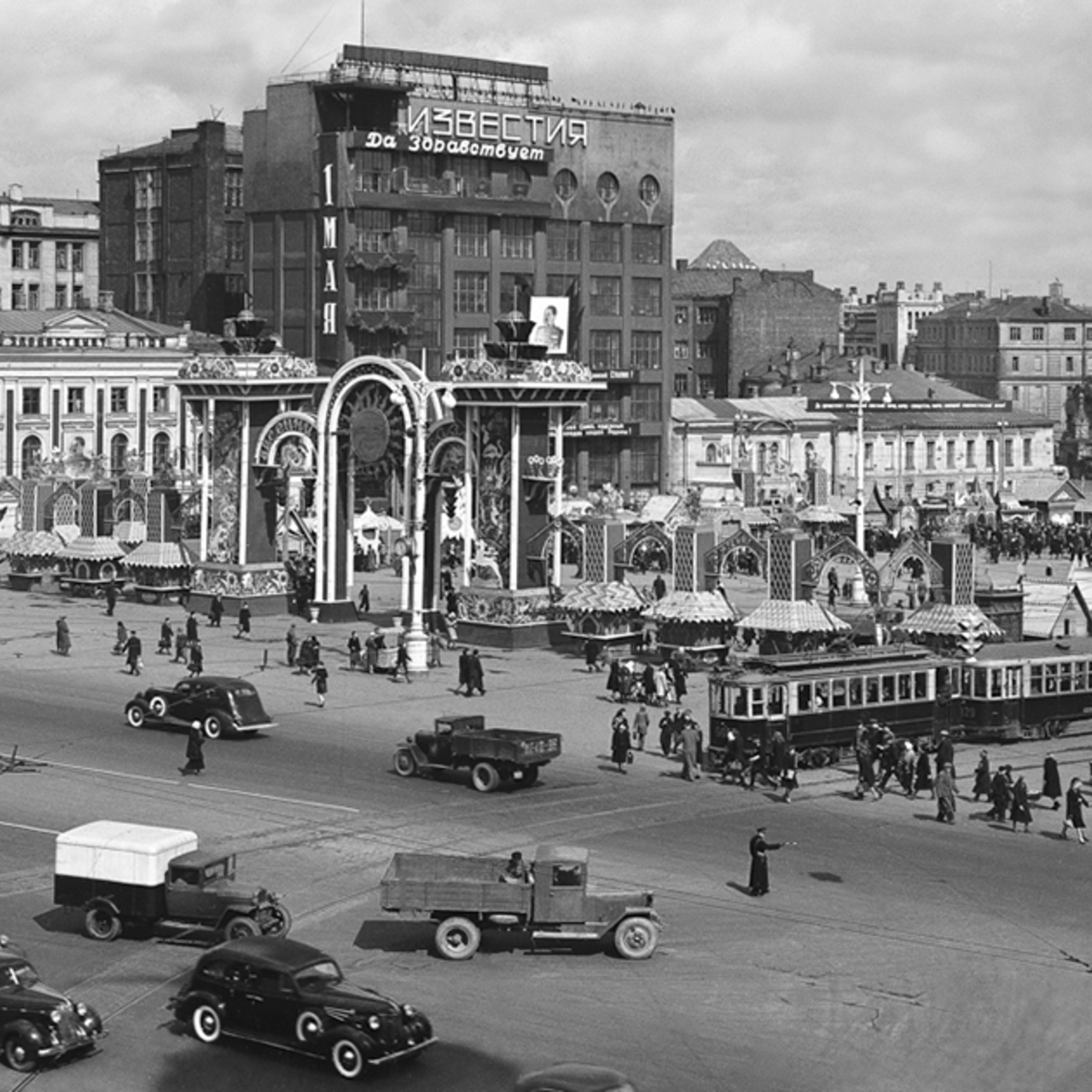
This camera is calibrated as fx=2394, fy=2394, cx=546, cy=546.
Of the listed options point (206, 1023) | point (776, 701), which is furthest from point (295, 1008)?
point (776, 701)

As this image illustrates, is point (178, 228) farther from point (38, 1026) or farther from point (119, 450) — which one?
point (38, 1026)

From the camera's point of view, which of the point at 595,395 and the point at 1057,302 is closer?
the point at 595,395

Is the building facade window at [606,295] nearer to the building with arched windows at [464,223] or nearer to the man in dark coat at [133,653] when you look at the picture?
the building with arched windows at [464,223]

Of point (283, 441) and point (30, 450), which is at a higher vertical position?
point (30, 450)

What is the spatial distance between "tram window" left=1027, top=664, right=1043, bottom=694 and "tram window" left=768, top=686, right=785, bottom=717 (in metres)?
7.76

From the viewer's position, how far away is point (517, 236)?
131m

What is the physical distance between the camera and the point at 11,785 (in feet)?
147

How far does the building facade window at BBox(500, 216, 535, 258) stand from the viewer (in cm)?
13012

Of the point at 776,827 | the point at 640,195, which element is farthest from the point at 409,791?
the point at 640,195

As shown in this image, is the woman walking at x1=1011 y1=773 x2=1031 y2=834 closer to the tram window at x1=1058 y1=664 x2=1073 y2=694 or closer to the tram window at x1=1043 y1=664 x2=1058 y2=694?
the tram window at x1=1043 y1=664 x2=1058 y2=694

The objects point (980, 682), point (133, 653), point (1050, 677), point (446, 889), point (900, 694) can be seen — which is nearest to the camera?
point (446, 889)

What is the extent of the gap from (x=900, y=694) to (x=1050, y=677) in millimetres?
4633

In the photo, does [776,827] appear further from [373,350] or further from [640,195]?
[640,195]

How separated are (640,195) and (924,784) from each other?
310 feet
